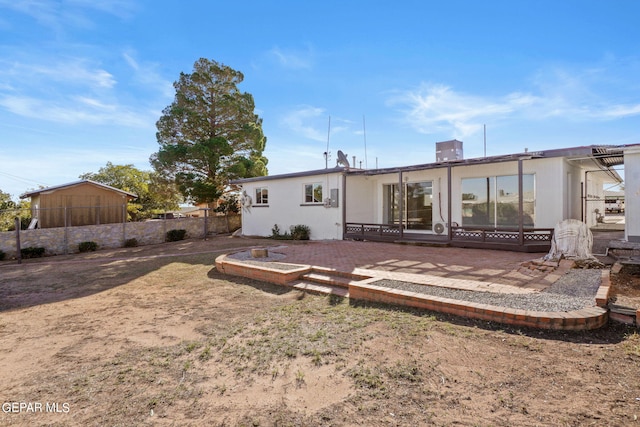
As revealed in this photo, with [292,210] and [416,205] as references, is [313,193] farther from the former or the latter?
[416,205]

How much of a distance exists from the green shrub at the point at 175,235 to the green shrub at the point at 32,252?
537cm

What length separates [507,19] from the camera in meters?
10.4

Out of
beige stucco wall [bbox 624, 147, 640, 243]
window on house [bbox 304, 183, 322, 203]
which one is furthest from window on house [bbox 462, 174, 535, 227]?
window on house [bbox 304, 183, 322, 203]

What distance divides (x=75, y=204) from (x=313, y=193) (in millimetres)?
13835

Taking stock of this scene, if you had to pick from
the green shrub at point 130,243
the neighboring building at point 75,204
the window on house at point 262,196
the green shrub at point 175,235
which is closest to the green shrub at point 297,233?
the window on house at point 262,196

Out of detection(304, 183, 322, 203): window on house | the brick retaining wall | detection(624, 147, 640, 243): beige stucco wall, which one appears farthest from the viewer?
detection(304, 183, 322, 203): window on house

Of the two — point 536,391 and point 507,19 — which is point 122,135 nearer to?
point 507,19

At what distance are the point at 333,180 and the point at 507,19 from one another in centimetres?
813

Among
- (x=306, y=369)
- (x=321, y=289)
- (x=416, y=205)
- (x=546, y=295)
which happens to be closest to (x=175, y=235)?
(x=416, y=205)

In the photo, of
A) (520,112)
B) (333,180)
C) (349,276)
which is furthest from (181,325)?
(520,112)

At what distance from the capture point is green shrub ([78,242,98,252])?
1449 centimetres

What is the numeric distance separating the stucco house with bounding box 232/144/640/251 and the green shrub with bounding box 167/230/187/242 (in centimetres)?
418

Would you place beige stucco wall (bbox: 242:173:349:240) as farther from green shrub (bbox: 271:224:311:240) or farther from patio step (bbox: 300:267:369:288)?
patio step (bbox: 300:267:369:288)

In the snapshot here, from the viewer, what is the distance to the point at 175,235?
1773cm
